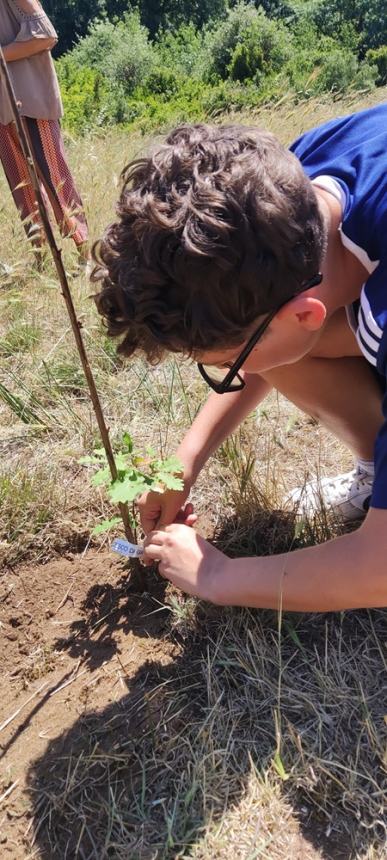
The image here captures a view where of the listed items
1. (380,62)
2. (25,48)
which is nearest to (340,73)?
(380,62)

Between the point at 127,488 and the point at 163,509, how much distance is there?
0.27 meters

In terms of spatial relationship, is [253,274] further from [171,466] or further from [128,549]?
[128,549]

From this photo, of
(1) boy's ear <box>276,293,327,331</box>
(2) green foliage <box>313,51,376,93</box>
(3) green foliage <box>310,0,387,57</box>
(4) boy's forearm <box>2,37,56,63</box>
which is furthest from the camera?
(3) green foliage <box>310,0,387,57</box>

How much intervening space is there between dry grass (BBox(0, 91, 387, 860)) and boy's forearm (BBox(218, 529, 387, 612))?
15cm

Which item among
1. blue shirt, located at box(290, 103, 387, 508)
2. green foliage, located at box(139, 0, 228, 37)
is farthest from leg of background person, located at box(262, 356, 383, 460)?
green foliage, located at box(139, 0, 228, 37)

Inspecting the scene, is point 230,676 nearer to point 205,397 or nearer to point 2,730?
point 2,730

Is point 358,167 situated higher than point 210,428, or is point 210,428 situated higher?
point 358,167

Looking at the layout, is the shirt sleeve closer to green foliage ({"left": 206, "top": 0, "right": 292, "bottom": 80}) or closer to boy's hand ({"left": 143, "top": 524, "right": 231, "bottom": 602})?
boy's hand ({"left": 143, "top": 524, "right": 231, "bottom": 602})

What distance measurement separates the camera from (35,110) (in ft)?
10.7

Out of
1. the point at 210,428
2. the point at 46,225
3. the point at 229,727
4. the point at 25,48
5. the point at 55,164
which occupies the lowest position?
the point at 229,727

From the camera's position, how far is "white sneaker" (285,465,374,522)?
1805 millimetres

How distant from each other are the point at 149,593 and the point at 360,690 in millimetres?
575

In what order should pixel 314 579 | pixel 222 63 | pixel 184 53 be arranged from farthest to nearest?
pixel 184 53 < pixel 222 63 < pixel 314 579

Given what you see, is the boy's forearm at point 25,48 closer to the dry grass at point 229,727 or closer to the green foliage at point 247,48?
the dry grass at point 229,727
